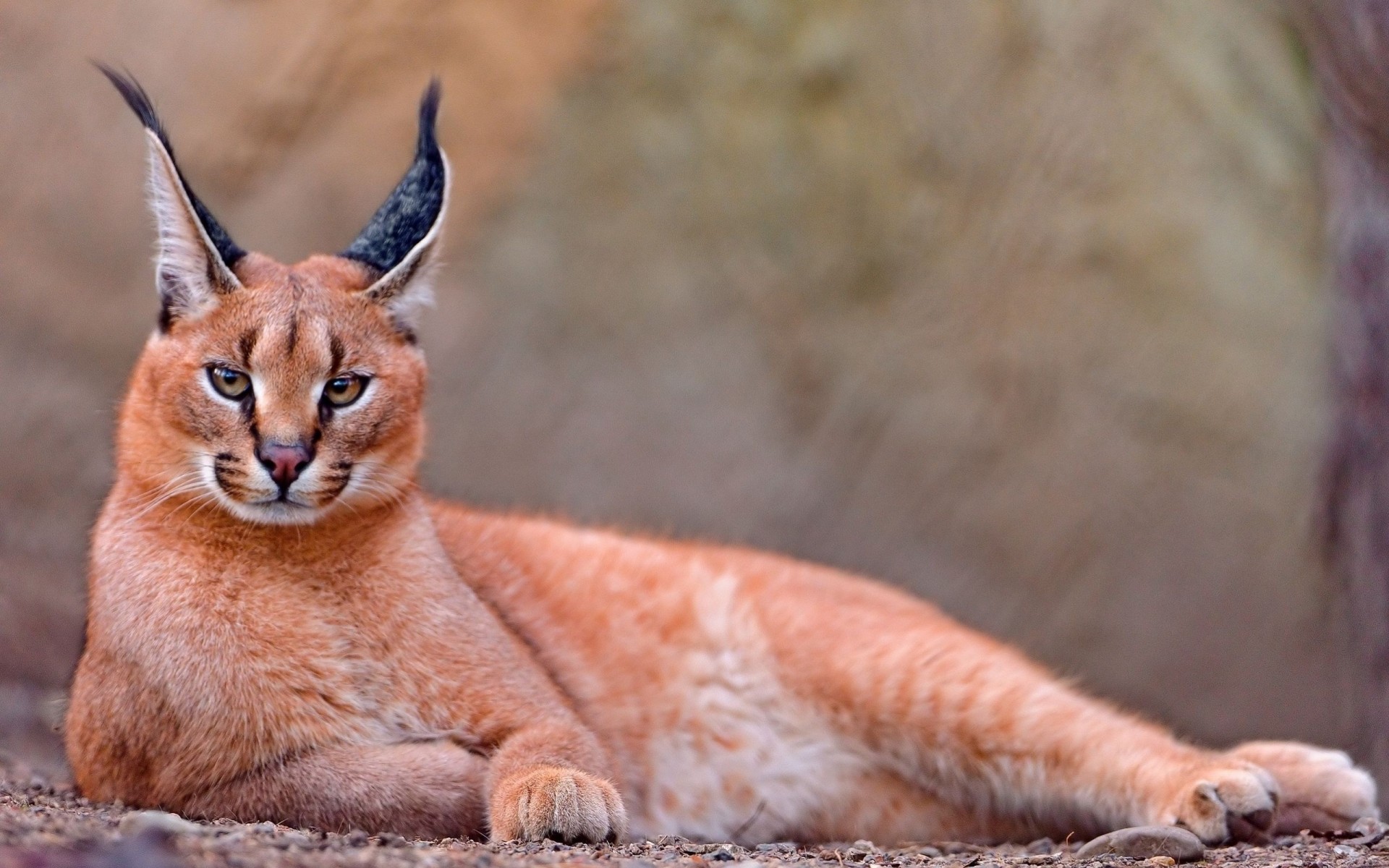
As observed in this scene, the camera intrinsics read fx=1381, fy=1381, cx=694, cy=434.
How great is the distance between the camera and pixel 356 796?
3699 millimetres

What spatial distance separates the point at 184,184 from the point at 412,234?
769mm

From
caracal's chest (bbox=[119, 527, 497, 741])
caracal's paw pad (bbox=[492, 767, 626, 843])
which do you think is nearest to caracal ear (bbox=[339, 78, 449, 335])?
caracal's chest (bbox=[119, 527, 497, 741])

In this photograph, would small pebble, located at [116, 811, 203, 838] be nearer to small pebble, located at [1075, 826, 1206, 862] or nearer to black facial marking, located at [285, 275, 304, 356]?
black facial marking, located at [285, 275, 304, 356]

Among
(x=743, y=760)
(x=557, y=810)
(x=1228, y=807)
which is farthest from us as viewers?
(x=743, y=760)

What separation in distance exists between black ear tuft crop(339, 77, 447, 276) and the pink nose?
33.4 inches

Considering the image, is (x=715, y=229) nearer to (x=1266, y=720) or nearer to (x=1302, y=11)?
(x=1302, y=11)

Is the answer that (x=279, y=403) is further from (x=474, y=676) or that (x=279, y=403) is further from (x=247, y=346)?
(x=474, y=676)

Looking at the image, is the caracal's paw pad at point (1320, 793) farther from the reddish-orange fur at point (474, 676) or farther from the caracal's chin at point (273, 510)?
the caracal's chin at point (273, 510)

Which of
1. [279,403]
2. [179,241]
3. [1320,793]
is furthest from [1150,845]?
[179,241]

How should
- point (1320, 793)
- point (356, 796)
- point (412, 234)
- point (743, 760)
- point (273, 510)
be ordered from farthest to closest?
point (743, 760) < point (1320, 793) < point (412, 234) < point (273, 510) < point (356, 796)

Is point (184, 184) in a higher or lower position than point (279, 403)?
higher

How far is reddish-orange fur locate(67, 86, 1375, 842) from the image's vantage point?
149 inches

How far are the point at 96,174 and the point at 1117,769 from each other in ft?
18.2

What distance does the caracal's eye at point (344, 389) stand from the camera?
13.3 ft
